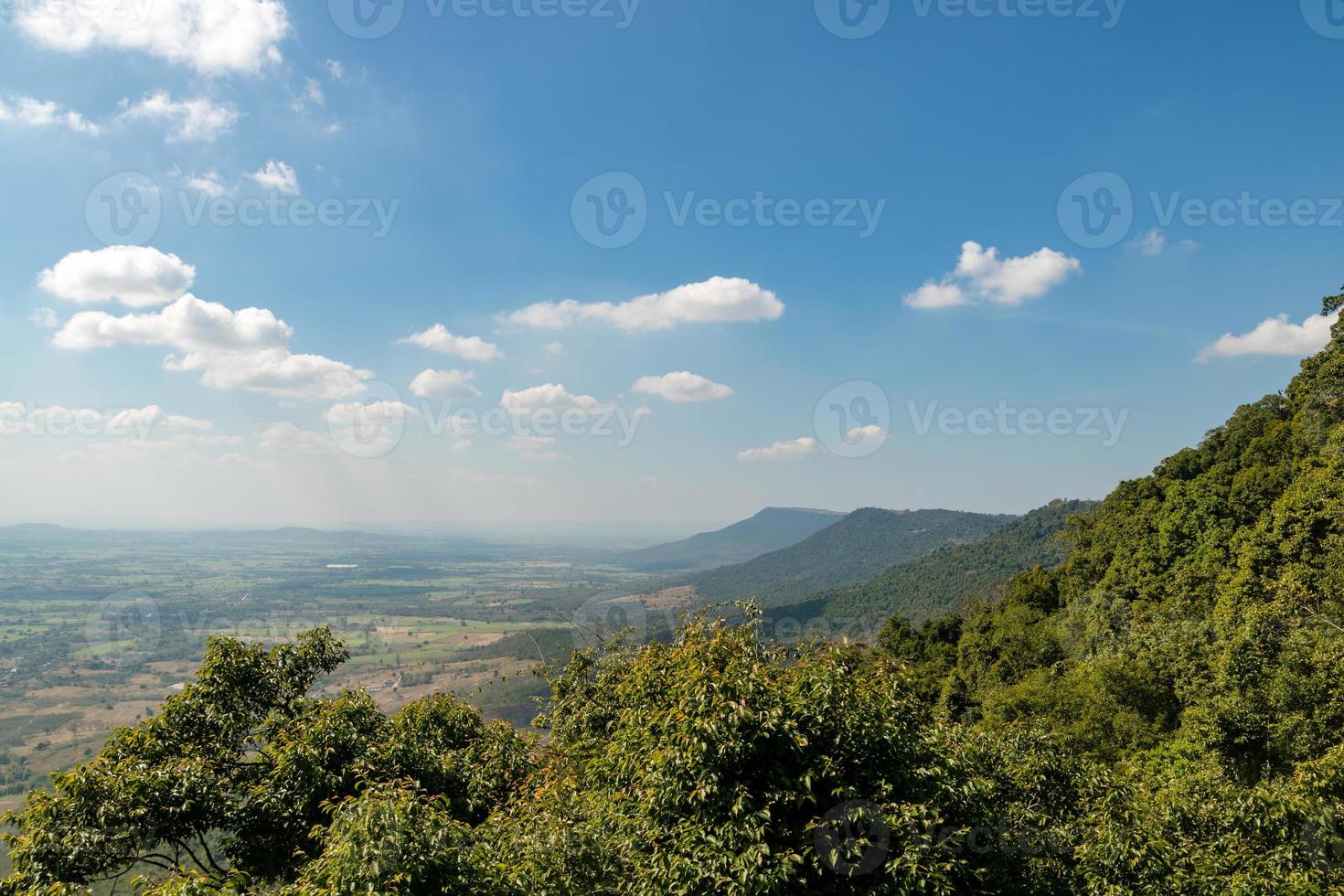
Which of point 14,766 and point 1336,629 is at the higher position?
point 1336,629

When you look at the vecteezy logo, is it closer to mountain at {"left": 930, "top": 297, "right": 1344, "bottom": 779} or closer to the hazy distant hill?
mountain at {"left": 930, "top": 297, "right": 1344, "bottom": 779}

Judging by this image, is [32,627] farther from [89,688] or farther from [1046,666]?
[1046,666]

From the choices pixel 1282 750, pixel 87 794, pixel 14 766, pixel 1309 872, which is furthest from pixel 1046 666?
pixel 14 766

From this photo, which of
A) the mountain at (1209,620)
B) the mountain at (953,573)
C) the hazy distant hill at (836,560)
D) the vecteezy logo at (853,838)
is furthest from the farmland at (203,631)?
the mountain at (953,573)

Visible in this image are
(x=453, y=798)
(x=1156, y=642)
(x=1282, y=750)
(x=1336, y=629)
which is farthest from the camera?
(x=1156, y=642)

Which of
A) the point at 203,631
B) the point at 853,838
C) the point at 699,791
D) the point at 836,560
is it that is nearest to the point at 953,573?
the point at 836,560

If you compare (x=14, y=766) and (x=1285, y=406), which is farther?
(x=14, y=766)

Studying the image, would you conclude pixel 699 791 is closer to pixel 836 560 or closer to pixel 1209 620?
pixel 1209 620

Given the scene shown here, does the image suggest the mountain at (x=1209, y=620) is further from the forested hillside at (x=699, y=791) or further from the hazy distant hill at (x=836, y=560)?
the hazy distant hill at (x=836, y=560)
